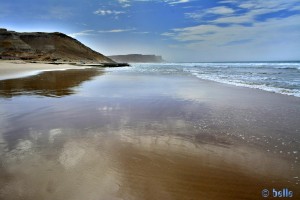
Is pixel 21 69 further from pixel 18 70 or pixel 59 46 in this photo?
pixel 59 46

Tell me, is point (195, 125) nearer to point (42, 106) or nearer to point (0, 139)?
point (0, 139)

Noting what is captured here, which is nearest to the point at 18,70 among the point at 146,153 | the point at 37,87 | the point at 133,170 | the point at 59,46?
the point at 37,87

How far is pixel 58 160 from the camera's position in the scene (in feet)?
12.7

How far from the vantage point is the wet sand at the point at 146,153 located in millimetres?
3123

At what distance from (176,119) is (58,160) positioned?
354cm

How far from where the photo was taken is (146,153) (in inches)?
167

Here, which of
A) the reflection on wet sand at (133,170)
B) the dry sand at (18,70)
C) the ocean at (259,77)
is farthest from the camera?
the dry sand at (18,70)

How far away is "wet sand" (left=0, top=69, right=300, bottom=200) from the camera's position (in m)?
3.12

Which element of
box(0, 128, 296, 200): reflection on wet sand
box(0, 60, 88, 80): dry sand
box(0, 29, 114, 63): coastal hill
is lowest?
box(0, 128, 296, 200): reflection on wet sand

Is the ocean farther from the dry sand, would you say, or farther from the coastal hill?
the coastal hill

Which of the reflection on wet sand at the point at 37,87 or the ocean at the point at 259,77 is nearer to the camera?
the reflection on wet sand at the point at 37,87

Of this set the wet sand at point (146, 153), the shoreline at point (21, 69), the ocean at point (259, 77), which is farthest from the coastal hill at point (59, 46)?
the wet sand at point (146, 153)

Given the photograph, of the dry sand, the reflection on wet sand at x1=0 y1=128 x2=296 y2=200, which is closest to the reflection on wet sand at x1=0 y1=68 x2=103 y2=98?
the dry sand

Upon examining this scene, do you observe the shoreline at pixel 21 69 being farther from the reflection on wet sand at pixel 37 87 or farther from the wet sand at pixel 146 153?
the wet sand at pixel 146 153
